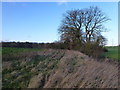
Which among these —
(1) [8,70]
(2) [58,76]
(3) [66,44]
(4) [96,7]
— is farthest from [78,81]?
(4) [96,7]

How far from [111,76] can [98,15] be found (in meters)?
20.3

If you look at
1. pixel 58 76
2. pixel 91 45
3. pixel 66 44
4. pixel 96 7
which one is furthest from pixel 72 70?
pixel 96 7

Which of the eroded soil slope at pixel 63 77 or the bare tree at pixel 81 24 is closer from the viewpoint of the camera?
the eroded soil slope at pixel 63 77

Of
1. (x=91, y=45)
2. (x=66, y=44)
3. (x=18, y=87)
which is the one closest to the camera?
(x=18, y=87)

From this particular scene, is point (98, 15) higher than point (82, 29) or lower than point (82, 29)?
higher

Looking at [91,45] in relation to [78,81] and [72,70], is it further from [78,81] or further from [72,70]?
[78,81]

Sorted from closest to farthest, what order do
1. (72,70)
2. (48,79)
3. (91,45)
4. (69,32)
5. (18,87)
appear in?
(18,87) < (48,79) < (72,70) < (91,45) < (69,32)

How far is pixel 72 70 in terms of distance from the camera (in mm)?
7891

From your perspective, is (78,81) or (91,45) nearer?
(78,81)

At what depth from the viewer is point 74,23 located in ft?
81.3

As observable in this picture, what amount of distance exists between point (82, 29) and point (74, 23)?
161cm

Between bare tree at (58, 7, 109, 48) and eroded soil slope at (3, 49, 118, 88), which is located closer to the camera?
eroded soil slope at (3, 49, 118, 88)

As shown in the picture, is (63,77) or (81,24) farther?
(81,24)

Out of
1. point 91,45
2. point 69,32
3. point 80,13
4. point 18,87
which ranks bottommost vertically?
point 18,87
